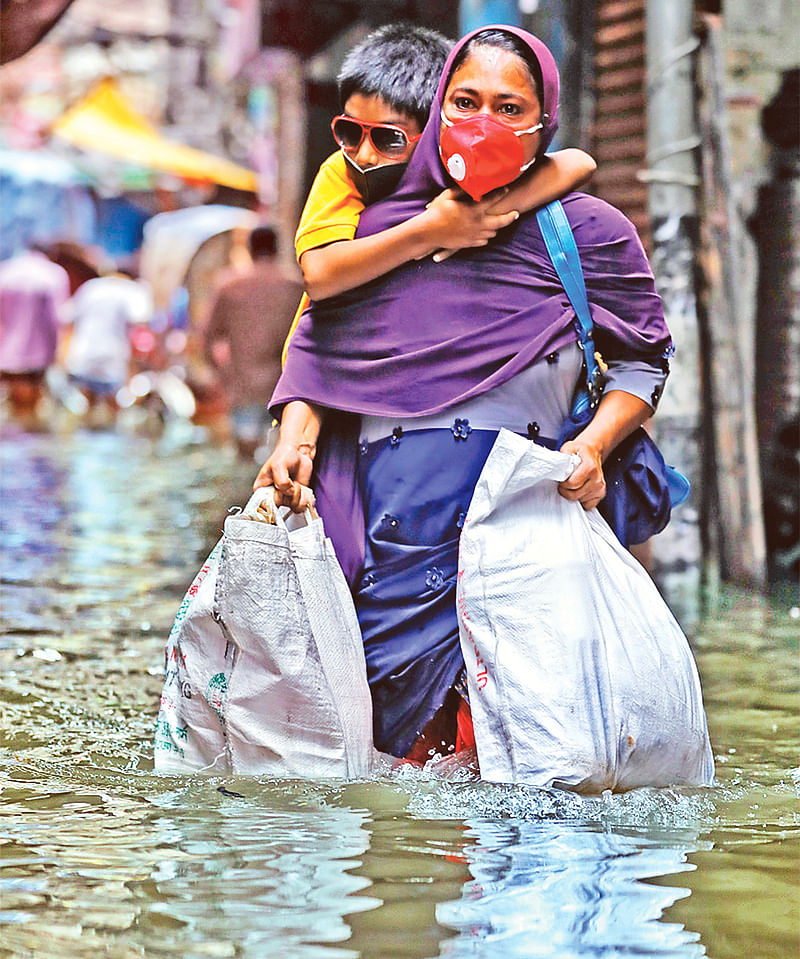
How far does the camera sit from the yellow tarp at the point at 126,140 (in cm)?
2539

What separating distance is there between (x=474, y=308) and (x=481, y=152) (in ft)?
1.09

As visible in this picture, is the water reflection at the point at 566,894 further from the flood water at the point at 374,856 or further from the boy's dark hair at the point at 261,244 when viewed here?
the boy's dark hair at the point at 261,244

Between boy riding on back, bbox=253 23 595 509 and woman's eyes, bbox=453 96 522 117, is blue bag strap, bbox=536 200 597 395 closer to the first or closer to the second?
boy riding on back, bbox=253 23 595 509

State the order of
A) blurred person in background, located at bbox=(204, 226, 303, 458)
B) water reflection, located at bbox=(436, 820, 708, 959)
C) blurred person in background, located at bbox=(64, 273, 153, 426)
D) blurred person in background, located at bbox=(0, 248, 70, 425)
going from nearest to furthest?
water reflection, located at bbox=(436, 820, 708, 959) < blurred person in background, located at bbox=(204, 226, 303, 458) < blurred person in background, located at bbox=(0, 248, 70, 425) < blurred person in background, located at bbox=(64, 273, 153, 426)

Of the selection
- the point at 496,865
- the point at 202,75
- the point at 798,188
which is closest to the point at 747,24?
the point at 798,188

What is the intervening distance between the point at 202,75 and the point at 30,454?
21648 millimetres

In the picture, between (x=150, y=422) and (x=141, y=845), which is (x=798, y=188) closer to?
(x=141, y=845)

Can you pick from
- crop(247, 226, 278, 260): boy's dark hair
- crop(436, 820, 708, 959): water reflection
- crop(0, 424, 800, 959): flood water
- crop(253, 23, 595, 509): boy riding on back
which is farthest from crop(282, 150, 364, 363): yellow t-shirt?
crop(247, 226, 278, 260): boy's dark hair

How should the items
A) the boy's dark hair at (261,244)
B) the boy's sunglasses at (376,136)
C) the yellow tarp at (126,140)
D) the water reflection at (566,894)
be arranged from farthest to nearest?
the yellow tarp at (126,140) → the boy's dark hair at (261,244) → the boy's sunglasses at (376,136) → the water reflection at (566,894)

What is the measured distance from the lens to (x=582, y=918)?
2.89 m

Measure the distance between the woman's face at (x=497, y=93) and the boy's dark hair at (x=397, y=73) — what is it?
15 cm

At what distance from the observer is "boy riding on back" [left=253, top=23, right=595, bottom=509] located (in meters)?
3.64

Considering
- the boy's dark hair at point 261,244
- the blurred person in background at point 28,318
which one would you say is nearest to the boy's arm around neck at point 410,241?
the boy's dark hair at point 261,244

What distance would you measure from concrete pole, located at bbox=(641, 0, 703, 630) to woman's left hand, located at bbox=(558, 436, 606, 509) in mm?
3668
